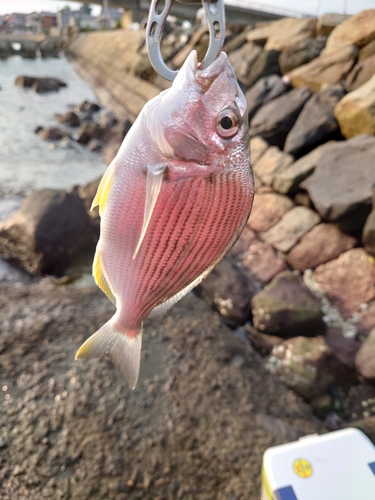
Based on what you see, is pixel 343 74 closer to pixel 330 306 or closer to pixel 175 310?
pixel 330 306

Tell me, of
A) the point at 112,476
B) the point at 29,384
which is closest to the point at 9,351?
the point at 29,384

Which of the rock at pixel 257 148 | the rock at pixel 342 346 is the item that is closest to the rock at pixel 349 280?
the rock at pixel 342 346

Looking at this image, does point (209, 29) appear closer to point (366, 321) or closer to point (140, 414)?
point (140, 414)

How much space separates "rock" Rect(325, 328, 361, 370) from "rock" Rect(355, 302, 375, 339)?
0.48 ft

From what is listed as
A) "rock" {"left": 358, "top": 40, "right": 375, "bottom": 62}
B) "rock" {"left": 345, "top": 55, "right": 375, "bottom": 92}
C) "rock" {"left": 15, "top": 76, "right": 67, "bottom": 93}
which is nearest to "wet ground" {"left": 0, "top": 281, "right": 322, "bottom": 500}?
"rock" {"left": 345, "top": 55, "right": 375, "bottom": 92}

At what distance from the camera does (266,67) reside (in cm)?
987

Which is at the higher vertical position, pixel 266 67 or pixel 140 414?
pixel 266 67

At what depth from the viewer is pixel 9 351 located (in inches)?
150

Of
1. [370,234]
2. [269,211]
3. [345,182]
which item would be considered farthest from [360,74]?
[370,234]

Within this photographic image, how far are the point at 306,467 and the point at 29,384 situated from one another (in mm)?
2523

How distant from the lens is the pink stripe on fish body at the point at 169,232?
1238 millimetres

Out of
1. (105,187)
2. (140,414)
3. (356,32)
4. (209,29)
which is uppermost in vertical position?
(356,32)

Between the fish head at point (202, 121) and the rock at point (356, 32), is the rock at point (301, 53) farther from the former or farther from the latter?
the fish head at point (202, 121)

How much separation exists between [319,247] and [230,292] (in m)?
1.57
